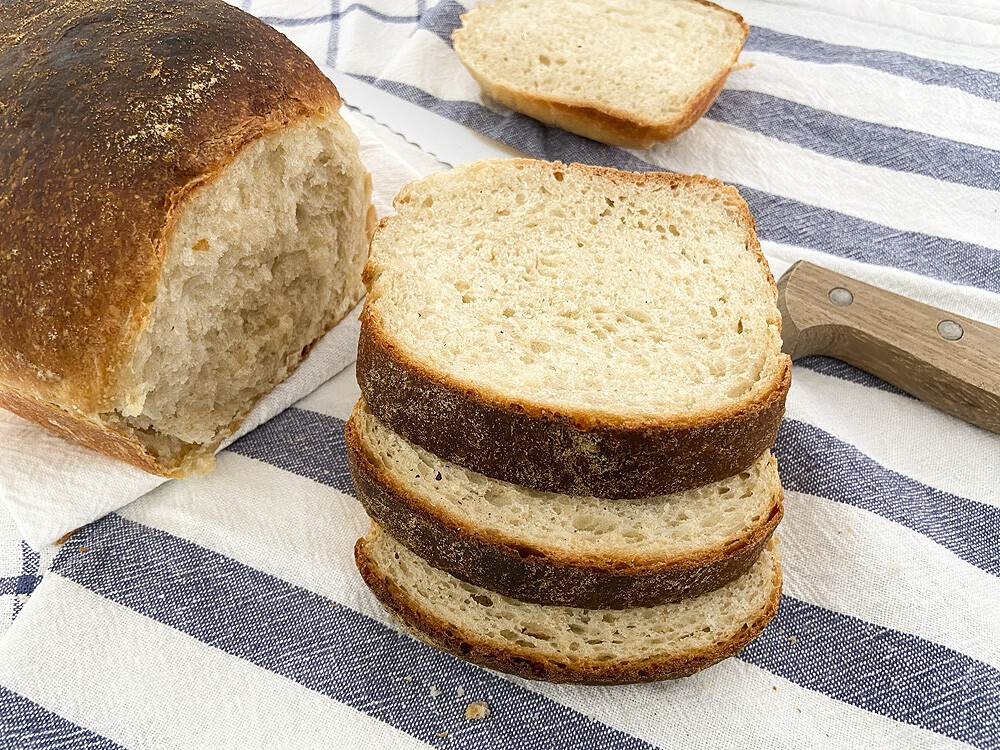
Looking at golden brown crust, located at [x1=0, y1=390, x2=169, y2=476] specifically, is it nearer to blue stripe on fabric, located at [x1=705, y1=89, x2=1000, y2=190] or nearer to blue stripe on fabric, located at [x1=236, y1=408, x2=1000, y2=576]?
blue stripe on fabric, located at [x1=236, y1=408, x2=1000, y2=576]

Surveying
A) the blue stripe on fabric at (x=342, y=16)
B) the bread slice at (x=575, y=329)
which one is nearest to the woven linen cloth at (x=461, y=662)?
the bread slice at (x=575, y=329)

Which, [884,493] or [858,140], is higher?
[858,140]

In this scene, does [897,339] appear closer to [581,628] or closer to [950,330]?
[950,330]

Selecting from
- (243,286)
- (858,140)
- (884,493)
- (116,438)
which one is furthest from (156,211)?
(858,140)

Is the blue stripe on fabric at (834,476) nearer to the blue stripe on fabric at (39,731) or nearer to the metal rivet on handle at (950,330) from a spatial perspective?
the metal rivet on handle at (950,330)

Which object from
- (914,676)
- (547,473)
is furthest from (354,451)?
(914,676)
